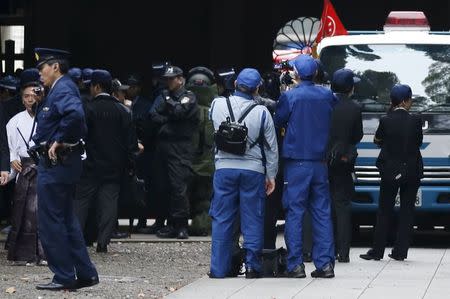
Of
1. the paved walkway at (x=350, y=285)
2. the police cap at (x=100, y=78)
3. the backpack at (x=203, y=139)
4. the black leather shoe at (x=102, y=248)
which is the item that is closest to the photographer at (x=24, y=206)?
the black leather shoe at (x=102, y=248)

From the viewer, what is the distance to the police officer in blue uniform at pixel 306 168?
13.1 m

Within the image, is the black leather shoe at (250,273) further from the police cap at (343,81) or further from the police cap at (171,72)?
the police cap at (171,72)

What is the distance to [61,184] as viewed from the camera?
11.8 meters

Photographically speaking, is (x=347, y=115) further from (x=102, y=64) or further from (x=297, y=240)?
(x=102, y=64)

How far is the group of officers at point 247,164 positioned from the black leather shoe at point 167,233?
1.38 metres

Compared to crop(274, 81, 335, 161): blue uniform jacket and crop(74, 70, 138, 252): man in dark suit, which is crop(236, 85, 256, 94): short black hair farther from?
crop(74, 70, 138, 252): man in dark suit

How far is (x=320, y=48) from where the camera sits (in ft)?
57.0

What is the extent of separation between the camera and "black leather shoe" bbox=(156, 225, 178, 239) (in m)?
17.3

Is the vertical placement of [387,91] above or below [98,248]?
above

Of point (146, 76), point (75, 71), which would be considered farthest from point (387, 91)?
point (146, 76)

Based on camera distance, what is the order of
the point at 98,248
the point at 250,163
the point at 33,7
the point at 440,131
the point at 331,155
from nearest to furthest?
the point at 250,163, the point at 331,155, the point at 98,248, the point at 440,131, the point at 33,7

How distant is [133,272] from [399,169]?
9.55 ft

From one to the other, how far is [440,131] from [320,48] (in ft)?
5.62

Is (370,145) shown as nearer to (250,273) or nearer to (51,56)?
(250,273)
